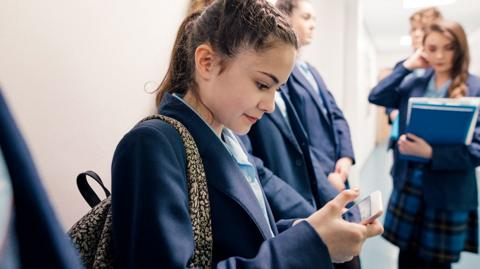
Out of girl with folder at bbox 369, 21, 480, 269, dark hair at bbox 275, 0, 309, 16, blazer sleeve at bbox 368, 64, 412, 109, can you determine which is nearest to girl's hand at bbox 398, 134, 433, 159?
girl with folder at bbox 369, 21, 480, 269

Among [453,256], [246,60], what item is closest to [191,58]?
[246,60]

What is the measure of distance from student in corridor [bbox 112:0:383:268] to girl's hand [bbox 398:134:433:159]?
97 cm

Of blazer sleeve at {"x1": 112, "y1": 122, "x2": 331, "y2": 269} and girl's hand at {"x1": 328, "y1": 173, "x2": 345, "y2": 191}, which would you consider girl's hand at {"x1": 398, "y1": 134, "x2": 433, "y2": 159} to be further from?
blazer sleeve at {"x1": 112, "y1": 122, "x2": 331, "y2": 269}

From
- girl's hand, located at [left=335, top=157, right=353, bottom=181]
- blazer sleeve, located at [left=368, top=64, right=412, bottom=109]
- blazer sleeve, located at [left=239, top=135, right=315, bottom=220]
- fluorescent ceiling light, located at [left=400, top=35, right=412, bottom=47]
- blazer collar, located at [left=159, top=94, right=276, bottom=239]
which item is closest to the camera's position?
blazer collar, located at [left=159, top=94, right=276, bottom=239]

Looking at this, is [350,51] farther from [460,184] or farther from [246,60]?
[246,60]

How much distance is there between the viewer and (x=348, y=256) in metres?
0.62

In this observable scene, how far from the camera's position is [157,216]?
0.48 m

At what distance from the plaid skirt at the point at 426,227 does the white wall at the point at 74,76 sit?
1.36 metres

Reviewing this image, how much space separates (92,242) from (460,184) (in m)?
1.58

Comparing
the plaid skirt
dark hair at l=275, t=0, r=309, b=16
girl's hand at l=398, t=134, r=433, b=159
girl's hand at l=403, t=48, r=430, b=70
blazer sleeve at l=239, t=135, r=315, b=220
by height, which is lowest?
the plaid skirt

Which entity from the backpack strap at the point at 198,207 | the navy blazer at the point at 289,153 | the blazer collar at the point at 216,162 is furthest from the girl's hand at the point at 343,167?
the backpack strap at the point at 198,207

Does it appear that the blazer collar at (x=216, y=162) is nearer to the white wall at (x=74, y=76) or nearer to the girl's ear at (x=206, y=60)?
the girl's ear at (x=206, y=60)

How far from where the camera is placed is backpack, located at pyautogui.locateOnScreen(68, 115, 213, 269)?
53 cm

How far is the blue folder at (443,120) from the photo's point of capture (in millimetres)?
1316
